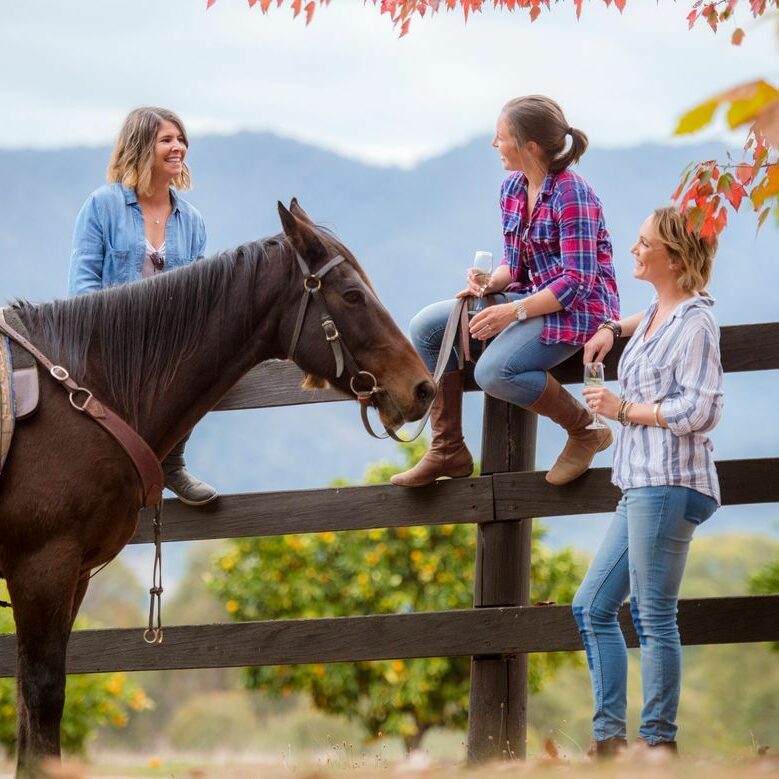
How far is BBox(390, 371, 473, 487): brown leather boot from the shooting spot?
4676mm

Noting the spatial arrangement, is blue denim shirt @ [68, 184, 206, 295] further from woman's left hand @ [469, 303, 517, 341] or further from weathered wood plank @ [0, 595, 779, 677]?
weathered wood plank @ [0, 595, 779, 677]

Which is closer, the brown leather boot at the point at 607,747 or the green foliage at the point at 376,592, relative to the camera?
the brown leather boot at the point at 607,747

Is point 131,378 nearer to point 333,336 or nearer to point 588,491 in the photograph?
point 333,336

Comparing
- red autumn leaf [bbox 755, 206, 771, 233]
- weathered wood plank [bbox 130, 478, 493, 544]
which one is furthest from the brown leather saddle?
red autumn leaf [bbox 755, 206, 771, 233]

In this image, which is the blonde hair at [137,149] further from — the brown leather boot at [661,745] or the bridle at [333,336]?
the brown leather boot at [661,745]

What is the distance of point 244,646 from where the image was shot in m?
4.91

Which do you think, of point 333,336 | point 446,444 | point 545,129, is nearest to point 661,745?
point 446,444

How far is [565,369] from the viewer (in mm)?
4711

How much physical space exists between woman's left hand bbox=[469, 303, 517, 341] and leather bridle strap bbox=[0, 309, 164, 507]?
56.3 inches

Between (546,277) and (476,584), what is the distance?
140 cm

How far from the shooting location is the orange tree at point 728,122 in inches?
67.1

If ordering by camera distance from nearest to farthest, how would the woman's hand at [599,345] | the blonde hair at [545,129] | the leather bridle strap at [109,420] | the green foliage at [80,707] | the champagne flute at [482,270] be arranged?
the leather bridle strap at [109,420] → the woman's hand at [599,345] → the blonde hair at [545,129] → the champagne flute at [482,270] → the green foliage at [80,707]

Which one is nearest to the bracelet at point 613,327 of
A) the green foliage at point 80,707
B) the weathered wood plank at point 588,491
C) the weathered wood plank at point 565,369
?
the weathered wood plank at point 565,369

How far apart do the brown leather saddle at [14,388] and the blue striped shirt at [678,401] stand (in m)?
1.99
